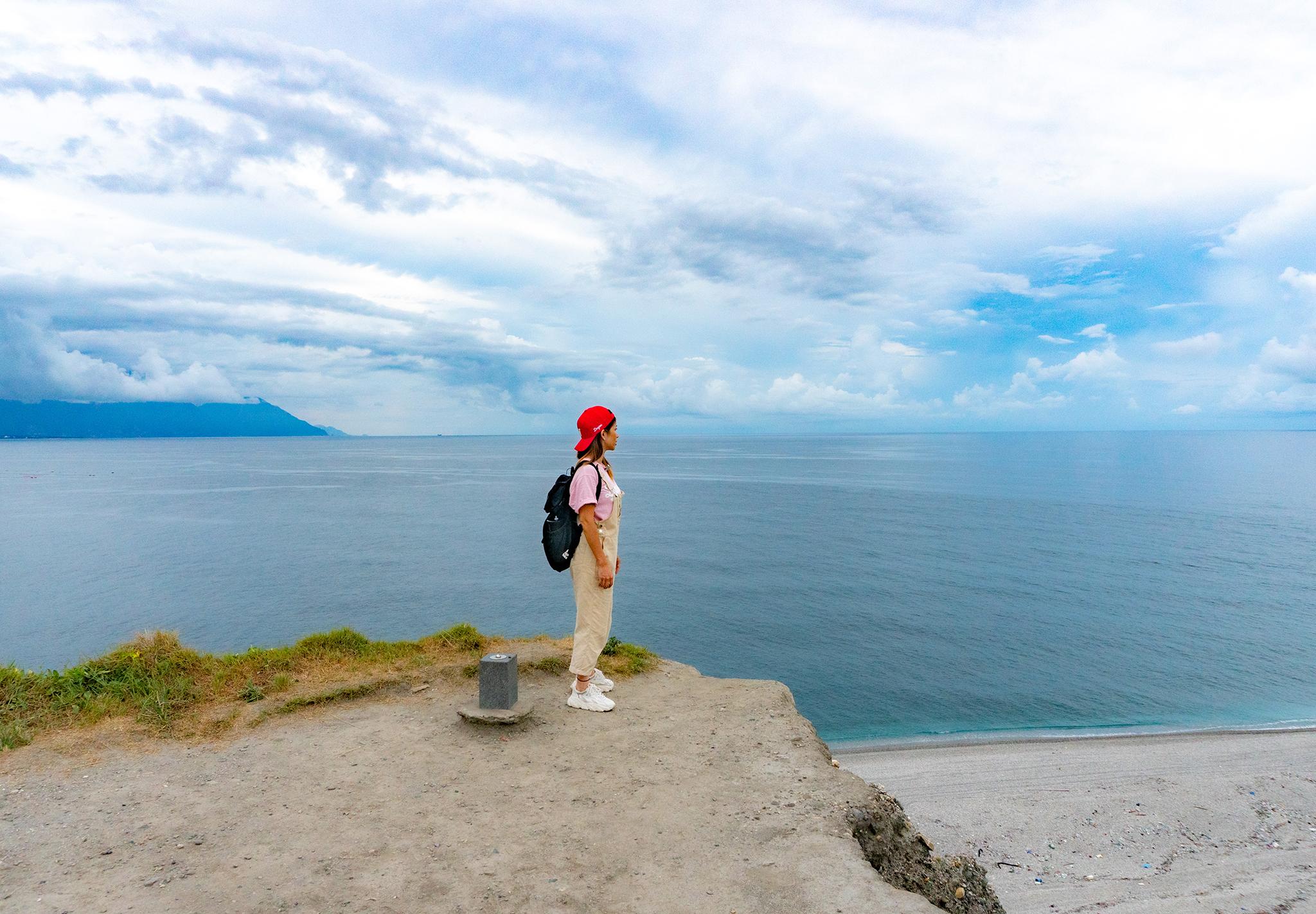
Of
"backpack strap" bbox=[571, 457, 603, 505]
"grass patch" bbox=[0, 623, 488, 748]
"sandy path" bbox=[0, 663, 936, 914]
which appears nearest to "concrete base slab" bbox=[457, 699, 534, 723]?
"sandy path" bbox=[0, 663, 936, 914]

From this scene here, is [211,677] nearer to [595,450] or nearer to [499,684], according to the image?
[499,684]

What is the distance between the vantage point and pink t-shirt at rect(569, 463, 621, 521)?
8406 mm

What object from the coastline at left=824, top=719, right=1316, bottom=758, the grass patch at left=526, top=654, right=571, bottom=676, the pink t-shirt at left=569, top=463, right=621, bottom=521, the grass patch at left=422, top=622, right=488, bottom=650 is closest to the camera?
the pink t-shirt at left=569, top=463, right=621, bottom=521

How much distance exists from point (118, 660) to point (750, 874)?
28.9ft

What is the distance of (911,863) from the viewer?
6.78m

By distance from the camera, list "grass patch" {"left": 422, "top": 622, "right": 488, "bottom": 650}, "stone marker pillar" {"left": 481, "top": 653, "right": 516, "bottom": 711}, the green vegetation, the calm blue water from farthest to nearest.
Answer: the calm blue water < "grass patch" {"left": 422, "top": 622, "right": 488, "bottom": 650} < "stone marker pillar" {"left": 481, "top": 653, "right": 516, "bottom": 711} < the green vegetation

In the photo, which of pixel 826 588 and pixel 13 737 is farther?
pixel 826 588

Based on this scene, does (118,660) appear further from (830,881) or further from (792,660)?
(792,660)

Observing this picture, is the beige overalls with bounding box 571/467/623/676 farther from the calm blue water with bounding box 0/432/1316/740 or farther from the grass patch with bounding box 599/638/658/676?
the calm blue water with bounding box 0/432/1316/740

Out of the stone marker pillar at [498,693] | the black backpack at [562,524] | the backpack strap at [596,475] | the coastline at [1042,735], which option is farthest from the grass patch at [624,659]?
the coastline at [1042,735]

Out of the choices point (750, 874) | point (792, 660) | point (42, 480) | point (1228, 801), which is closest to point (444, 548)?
point (792, 660)

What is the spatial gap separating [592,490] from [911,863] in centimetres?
486

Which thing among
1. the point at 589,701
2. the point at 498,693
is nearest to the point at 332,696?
the point at 498,693

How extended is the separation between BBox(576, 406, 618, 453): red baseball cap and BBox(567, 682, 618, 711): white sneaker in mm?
3187
